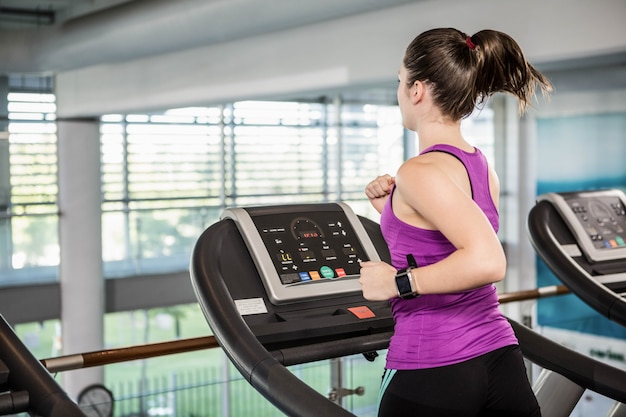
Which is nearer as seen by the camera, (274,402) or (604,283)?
(274,402)

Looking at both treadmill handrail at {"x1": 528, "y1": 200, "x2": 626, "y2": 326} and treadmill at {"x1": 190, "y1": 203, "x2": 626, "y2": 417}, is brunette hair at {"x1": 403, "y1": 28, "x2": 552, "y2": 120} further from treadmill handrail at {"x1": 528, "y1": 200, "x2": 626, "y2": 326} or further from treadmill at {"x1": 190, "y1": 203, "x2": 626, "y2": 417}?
treadmill handrail at {"x1": 528, "y1": 200, "x2": 626, "y2": 326}

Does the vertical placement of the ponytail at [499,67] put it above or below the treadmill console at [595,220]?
above

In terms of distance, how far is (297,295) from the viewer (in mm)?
1938

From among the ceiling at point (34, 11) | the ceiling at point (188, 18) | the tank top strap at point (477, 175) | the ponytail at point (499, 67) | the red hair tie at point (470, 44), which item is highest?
the ceiling at point (34, 11)

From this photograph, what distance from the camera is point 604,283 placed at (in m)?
2.73

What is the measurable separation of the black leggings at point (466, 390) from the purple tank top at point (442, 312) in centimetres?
2

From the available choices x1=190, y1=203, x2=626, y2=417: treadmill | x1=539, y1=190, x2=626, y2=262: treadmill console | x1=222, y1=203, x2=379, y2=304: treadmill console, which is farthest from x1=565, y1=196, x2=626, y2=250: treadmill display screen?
x1=222, y1=203, x2=379, y2=304: treadmill console

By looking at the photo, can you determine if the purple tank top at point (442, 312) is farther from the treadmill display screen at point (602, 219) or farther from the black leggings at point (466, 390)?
the treadmill display screen at point (602, 219)

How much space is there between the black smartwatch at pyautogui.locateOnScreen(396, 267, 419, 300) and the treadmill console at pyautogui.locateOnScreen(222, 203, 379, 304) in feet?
1.87

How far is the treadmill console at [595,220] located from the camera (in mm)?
2781

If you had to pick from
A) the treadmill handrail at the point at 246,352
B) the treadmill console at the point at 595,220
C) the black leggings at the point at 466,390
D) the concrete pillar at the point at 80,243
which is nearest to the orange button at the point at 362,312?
the treadmill handrail at the point at 246,352

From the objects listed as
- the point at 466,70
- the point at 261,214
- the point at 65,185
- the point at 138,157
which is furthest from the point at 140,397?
the point at 138,157

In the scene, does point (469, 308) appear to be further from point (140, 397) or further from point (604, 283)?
point (604, 283)

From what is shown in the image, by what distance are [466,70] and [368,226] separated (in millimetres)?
865
